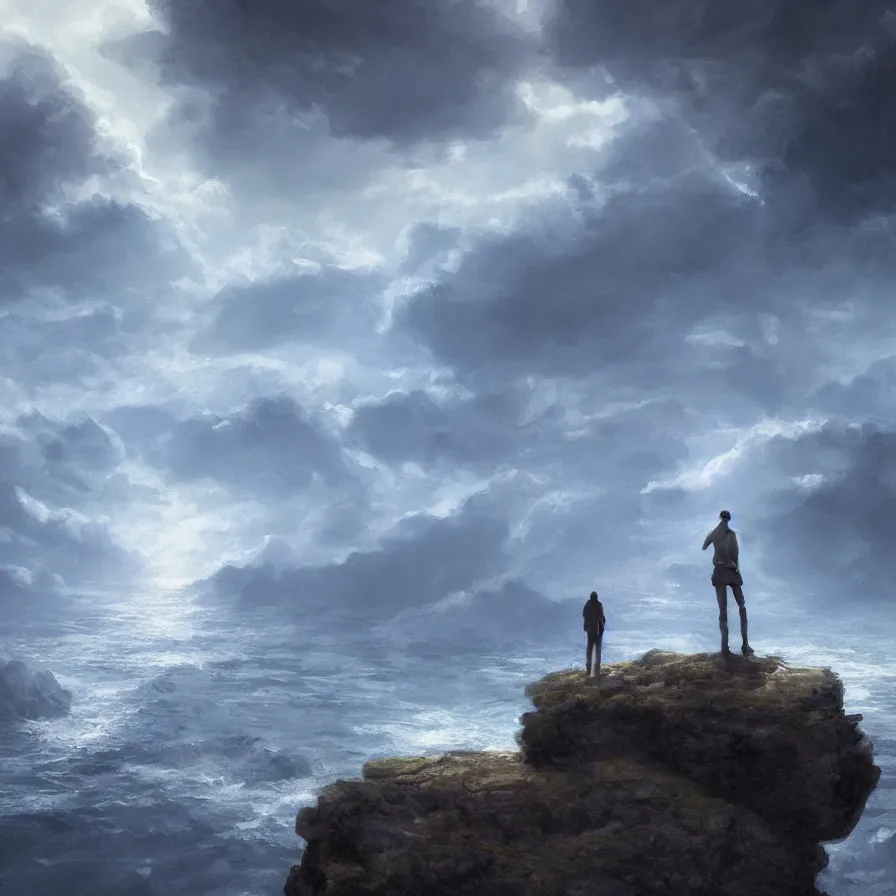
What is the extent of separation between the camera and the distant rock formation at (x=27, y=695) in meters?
169

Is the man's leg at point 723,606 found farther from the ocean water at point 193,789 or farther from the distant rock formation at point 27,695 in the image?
the distant rock formation at point 27,695

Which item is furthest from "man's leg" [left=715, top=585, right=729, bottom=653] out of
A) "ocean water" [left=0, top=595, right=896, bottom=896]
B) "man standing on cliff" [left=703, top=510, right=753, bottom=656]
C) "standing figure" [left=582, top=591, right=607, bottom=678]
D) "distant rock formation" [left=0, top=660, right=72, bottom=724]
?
"distant rock formation" [left=0, top=660, right=72, bottom=724]

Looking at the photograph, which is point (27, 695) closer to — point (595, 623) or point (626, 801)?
point (595, 623)

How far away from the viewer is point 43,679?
7343 inches

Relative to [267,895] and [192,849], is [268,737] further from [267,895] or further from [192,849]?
[267,895]

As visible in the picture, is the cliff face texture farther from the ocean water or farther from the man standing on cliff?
the ocean water

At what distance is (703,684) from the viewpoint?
969 inches

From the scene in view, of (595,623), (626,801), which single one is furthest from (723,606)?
(626,801)

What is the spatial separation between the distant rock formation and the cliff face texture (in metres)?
175

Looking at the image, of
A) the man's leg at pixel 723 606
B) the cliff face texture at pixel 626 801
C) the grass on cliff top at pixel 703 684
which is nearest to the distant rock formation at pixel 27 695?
the cliff face texture at pixel 626 801

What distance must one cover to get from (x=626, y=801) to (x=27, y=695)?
189 metres

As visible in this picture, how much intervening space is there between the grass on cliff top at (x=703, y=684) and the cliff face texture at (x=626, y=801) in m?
0.07

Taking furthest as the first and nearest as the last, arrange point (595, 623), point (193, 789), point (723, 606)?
point (193, 789) < point (595, 623) < point (723, 606)

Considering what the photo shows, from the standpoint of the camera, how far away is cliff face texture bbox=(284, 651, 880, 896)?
66.2 feet
